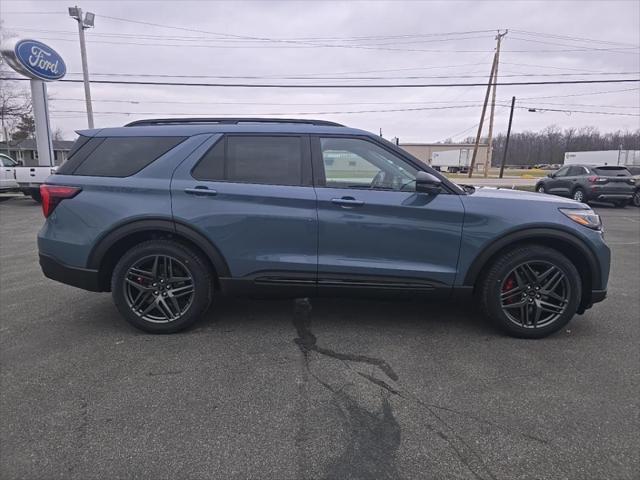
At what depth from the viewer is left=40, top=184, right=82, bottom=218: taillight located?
3.63 m

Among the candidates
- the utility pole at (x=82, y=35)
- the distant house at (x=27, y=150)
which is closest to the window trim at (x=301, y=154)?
the utility pole at (x=82, y=35)

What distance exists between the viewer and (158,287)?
3.67 m

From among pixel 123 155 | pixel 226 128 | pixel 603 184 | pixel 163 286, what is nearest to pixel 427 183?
pixel 226 128

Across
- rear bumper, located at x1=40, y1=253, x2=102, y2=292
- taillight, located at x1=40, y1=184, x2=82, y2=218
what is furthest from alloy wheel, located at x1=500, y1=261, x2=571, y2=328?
taillight, located at x1=40, y1=184, x2=82, y2=218

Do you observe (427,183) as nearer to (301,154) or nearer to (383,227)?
(383,227)

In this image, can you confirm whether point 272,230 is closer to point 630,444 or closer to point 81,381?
point 81,381

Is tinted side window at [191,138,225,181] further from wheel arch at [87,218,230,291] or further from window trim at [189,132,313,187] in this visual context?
wheel arch at [87,218,230,291]

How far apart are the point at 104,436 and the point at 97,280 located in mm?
1671

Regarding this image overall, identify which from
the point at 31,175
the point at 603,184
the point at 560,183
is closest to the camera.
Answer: the point at 31,175

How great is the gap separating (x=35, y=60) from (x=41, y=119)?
7.08 ft

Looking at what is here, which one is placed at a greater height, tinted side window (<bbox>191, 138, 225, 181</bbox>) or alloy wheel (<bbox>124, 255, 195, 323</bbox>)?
tinted side window (<bbox>191, 138, 225, 181</bbox>)

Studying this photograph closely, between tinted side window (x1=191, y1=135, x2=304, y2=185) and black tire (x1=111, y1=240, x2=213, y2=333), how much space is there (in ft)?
2.32

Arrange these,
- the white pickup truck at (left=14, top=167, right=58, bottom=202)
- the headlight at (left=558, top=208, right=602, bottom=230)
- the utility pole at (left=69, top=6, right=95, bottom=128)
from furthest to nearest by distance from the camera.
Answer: the utility pole at (left=69, top=6, right=95, bottom=128)
the white pickup truck at (left=14, top=167, right=58, bottom=202)
the headlight at (left=558, top=208, right=602, bottom=230)

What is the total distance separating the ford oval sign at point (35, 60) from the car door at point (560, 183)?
20627 mm
